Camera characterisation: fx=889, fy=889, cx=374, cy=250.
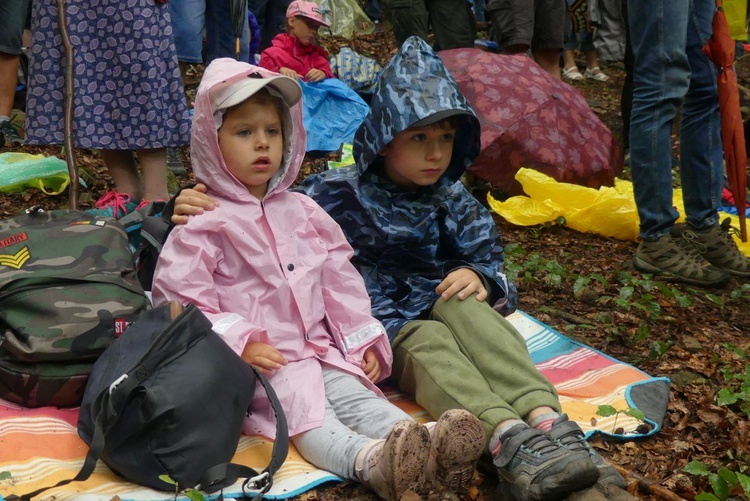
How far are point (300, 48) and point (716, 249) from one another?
12.6 ft

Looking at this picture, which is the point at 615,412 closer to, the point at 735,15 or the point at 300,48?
the point at 735,15

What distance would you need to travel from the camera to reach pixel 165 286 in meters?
2.83

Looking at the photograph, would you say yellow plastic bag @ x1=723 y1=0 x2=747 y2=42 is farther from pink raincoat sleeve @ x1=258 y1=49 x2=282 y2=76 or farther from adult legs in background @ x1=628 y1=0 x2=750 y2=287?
pink raincoat sleeve @ x1=258 y1=49 x2=282 y2=76

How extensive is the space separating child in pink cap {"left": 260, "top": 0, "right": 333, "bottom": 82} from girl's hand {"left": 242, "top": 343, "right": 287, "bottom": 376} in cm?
463

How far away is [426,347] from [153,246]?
1.04 metres

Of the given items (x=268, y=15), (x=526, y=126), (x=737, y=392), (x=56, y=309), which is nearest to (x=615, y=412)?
(x=737, y=392)

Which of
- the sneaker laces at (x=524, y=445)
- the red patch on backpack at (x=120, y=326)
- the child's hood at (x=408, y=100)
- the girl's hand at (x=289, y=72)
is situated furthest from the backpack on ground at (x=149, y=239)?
the girl's hand at (x=289, y=72)

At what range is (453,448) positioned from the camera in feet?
8.23

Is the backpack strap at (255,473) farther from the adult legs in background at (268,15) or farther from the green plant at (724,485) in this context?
the adult legs in background at (268,15)

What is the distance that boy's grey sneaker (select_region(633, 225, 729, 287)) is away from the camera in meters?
4.70

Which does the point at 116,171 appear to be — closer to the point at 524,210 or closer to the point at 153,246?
the point at 153,246

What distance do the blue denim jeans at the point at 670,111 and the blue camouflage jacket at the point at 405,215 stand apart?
1.45 meters

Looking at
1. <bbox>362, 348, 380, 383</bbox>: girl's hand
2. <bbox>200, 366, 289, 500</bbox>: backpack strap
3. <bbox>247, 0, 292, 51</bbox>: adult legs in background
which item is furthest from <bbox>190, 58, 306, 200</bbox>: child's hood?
<bbox>247, 0, 292, 51</bbox>: adult legs in background

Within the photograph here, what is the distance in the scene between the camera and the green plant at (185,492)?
2.32 metres
